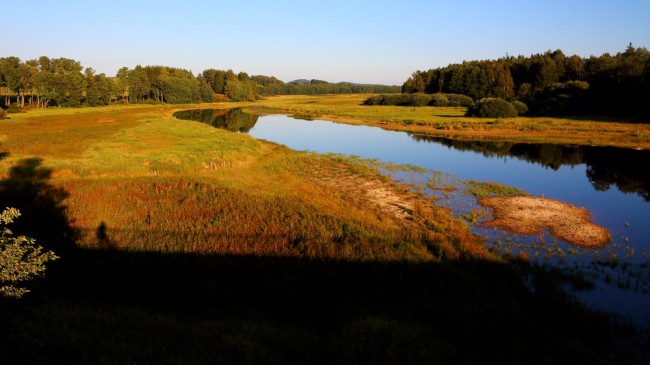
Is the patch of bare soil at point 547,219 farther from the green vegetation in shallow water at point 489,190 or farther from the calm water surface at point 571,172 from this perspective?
the green vegetation in shallow water at point 489,190

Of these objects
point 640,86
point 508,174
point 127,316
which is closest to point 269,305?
point 127,316

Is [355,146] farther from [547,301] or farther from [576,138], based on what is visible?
[547,301]

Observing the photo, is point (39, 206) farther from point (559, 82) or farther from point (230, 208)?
point (559, 82)

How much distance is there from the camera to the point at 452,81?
149625mm

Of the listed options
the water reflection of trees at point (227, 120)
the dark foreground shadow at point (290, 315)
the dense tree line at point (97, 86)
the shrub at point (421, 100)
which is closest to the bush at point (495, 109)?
the shrub at point (421, 100)

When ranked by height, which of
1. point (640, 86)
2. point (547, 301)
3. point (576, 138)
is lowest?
point (547, 301)

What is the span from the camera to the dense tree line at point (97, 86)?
320 feet

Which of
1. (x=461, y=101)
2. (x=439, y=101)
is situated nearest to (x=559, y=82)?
(x=461, y=101)

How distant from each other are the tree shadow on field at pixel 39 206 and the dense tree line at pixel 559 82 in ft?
270

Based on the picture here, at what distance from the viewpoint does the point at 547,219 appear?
67.5ft

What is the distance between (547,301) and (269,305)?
8682mm

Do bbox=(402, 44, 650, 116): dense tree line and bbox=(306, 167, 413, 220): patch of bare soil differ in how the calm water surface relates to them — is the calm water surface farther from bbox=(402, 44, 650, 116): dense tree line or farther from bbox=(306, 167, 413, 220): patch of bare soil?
bbox=(402, 44, 650, 116): dense tree line

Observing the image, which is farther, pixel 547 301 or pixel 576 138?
pixel 576 138

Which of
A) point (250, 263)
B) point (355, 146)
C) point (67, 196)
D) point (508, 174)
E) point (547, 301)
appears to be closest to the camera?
point (547, 301)
